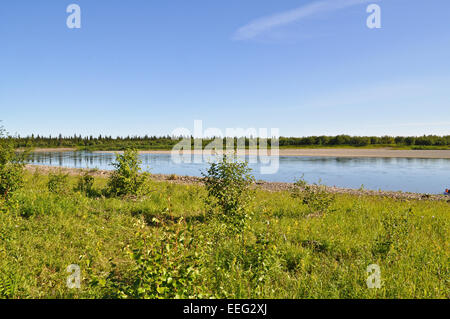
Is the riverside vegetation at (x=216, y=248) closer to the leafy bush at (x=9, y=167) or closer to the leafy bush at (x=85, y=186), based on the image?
the leafy bush at (x=9, y=167)

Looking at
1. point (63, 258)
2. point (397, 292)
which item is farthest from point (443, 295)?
point (63, 258)

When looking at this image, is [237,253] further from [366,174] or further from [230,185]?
[366,174]

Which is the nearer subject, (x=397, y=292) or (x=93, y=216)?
(x=397, y=292)

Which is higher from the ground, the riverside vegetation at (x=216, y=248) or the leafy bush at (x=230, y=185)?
the leafy bush at (x=230, y=185)

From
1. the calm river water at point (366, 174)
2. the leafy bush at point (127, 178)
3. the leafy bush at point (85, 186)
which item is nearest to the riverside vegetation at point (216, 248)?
the leafy bush at point (127, 178)

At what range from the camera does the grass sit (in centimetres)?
401

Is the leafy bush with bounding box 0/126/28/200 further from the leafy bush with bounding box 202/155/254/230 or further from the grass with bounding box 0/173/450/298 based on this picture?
the leafy bush with bounding box 202/155/254/230

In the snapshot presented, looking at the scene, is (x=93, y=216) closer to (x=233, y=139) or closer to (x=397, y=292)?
(x=397, y=292)

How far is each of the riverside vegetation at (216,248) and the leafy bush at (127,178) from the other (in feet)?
4.34

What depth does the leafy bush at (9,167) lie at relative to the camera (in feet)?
30.5

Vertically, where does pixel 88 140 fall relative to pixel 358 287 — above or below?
above

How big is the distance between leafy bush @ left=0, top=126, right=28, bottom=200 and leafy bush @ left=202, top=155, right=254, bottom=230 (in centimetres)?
750

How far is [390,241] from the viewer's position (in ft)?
19.0
